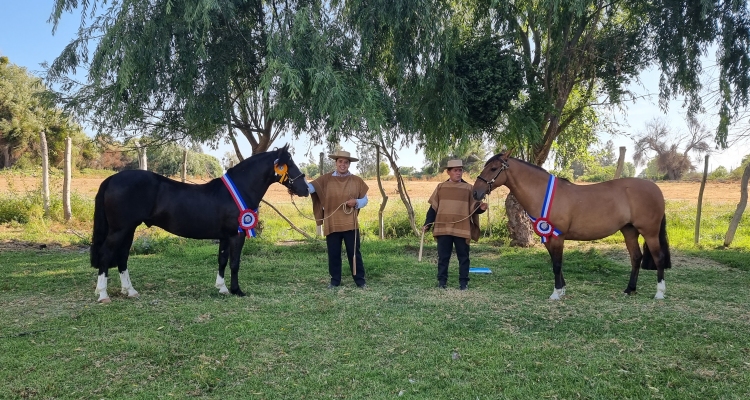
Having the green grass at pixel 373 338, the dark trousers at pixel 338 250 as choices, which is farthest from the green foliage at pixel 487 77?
the dark trousers at pixel 338 250

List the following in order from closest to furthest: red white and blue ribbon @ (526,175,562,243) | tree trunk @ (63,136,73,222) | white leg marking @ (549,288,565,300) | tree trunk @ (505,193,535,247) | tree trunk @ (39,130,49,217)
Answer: white leg marking @ (549,288,565,300) < red white and blue ribbon @ (526,175,562,243) < tree trunk @ (505,193,535,247) < tree trunk @ (63,136,73,222) < tree trunk @ (39,130,49,217)

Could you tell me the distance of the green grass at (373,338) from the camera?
2.88 meters

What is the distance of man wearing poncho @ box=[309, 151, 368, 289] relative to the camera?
5547 mm

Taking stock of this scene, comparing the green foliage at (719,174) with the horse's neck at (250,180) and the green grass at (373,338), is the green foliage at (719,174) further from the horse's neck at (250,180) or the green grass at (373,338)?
the horse's neck at (250,180)

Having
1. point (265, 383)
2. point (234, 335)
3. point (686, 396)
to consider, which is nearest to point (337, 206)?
point (234, 335)

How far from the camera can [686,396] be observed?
270 centimetres

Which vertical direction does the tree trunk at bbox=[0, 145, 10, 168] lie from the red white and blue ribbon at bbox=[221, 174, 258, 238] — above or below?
above

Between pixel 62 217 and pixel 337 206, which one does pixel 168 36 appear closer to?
pixel 337 206

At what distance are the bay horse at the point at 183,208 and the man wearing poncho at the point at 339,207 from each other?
0.32m

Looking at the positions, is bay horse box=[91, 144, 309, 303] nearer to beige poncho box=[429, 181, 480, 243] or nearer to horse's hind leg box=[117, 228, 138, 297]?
horse's hind leg box=[117, 228, 138, 297]

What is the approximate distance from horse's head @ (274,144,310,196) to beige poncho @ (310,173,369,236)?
28 cm

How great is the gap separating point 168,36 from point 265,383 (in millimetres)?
5124

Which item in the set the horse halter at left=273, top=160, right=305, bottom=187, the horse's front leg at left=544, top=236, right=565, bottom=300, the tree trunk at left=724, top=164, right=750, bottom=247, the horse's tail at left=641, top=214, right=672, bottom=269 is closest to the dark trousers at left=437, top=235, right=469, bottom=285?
the horse's front leg at left=544, top=236, right=565, bottom=300

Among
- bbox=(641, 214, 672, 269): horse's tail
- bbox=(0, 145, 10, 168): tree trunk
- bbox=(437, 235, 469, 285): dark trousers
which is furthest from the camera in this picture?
bbox=(0, 145, 10, 168): tree trunk
